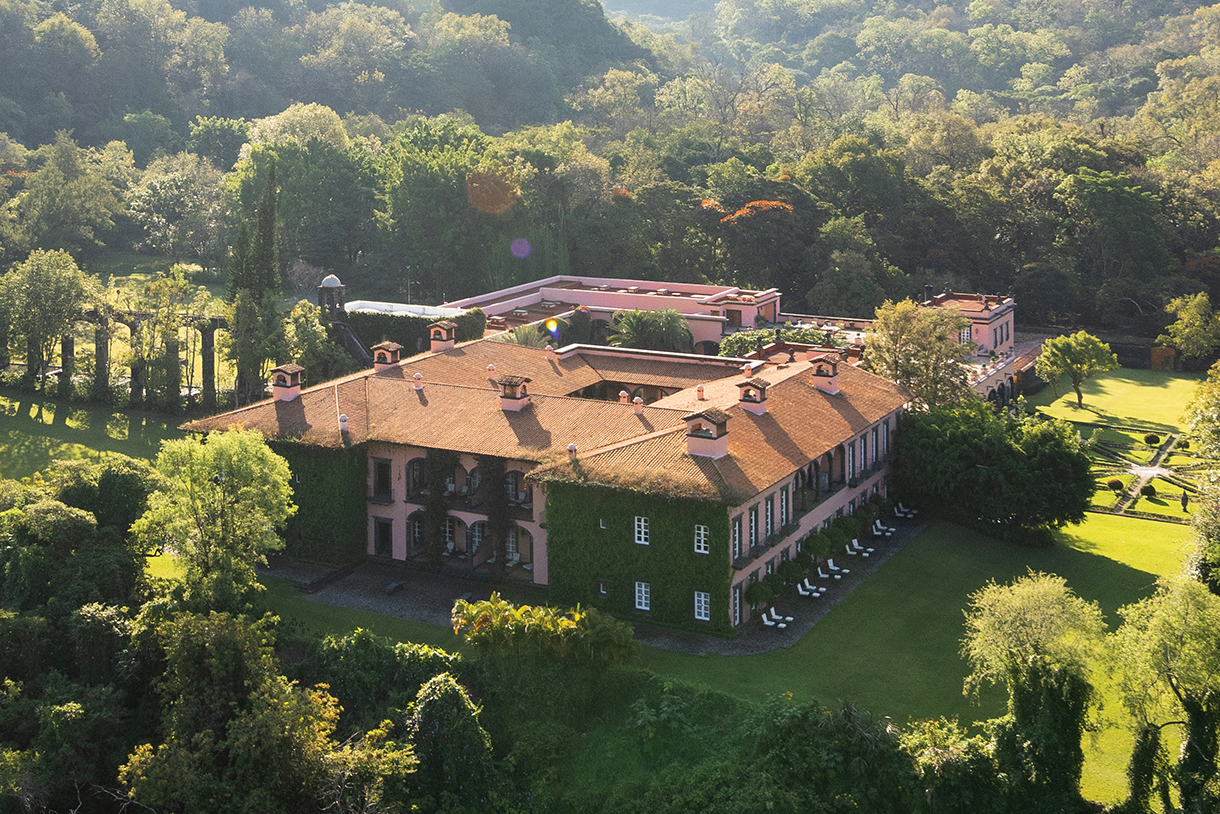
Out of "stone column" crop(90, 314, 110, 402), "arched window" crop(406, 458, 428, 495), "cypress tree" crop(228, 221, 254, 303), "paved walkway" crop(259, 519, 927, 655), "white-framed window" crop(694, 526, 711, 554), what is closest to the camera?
"white-framed window" crop(694, 526, 711, 554)

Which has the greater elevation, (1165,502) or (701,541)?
(701,541)

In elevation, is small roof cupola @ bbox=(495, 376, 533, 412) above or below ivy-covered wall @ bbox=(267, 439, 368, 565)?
above

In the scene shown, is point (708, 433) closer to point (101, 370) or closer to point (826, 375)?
point (826, 375)

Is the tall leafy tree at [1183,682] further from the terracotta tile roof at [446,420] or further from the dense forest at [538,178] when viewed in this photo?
the dense forest at [538,178]

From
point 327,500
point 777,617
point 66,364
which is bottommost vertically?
point 777,617

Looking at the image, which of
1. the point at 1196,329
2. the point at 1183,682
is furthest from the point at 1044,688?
the point at 1196,329

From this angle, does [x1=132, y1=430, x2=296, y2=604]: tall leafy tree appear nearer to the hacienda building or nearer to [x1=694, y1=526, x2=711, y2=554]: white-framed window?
the hacienda building

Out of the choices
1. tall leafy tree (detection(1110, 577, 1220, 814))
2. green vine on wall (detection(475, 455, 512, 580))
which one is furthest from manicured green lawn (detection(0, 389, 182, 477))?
tall leafy tree (detection(1110, 577, 1220, 814))

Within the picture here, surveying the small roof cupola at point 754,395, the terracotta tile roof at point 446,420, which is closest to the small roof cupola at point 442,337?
the terracotta tile roof at point 446,420
